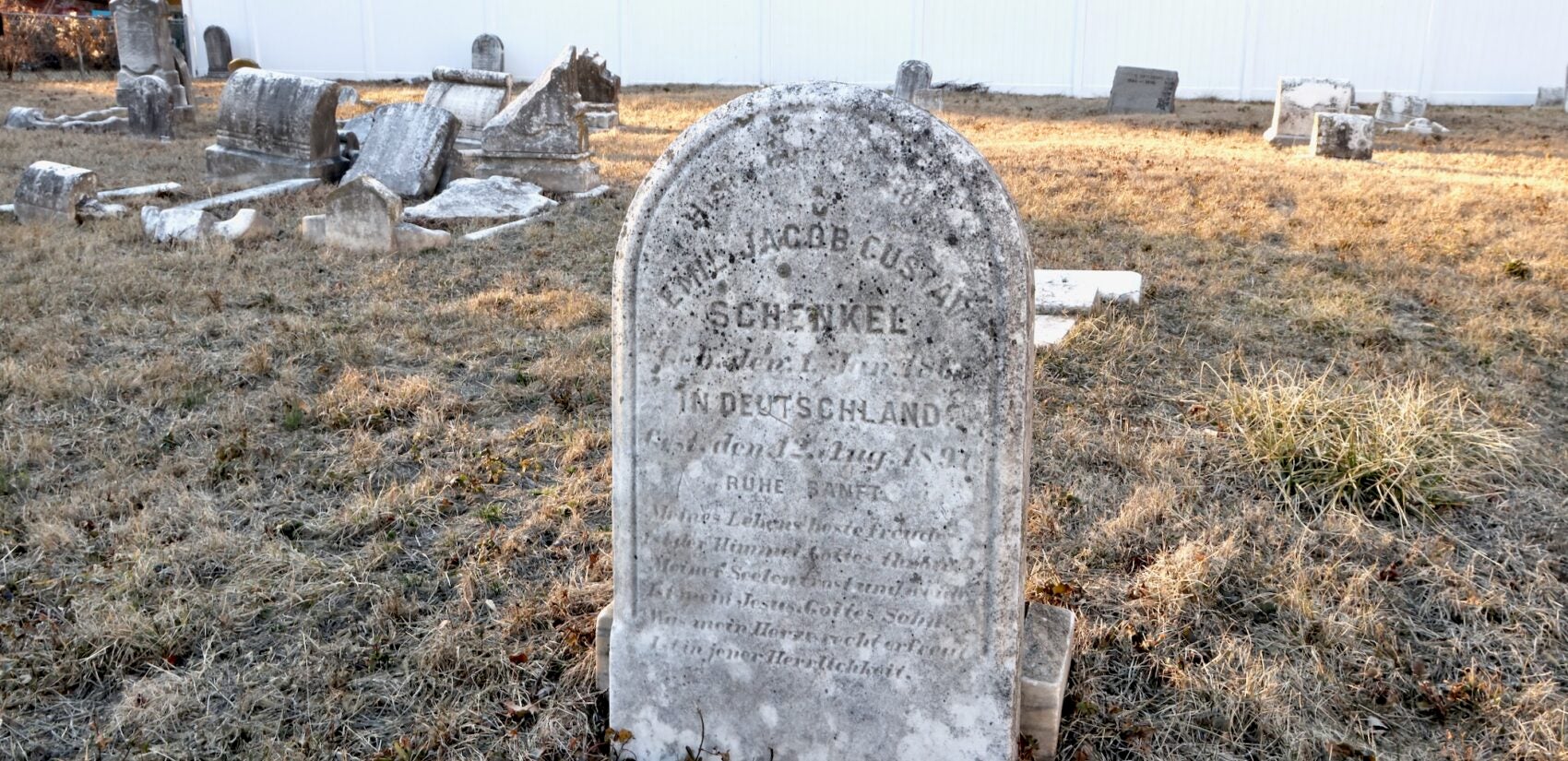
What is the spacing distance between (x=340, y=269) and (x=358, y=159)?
3.56 meters

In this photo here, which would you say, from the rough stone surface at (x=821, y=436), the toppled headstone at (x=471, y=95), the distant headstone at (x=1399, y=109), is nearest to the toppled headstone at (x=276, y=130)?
the toppled headstone at (x=471, y=95)

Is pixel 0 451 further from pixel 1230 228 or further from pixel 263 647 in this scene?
pixel 1230 228

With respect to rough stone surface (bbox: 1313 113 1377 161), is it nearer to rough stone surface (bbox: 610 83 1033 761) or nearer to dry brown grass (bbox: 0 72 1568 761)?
dry brown grass (bbox: 0 72 1568 761)

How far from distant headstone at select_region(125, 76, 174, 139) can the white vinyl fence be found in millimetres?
12403

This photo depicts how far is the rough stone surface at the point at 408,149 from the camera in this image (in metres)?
9.97

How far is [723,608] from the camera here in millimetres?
2391

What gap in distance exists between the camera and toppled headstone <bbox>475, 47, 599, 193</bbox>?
1040cm

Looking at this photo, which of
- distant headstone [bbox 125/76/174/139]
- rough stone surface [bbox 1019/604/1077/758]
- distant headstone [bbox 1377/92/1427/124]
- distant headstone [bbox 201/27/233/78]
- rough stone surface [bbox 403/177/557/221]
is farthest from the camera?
distant headstone [bbox 201/27/233/78]

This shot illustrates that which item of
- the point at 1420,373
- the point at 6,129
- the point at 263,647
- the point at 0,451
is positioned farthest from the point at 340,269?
the point at 6,129

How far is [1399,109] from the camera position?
691 inches

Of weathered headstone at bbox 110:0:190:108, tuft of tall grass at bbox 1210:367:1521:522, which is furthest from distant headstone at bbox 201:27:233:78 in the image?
tuft of tall grass at bbox 1210:367:1521:522

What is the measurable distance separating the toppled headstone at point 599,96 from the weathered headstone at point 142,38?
6.74 meters

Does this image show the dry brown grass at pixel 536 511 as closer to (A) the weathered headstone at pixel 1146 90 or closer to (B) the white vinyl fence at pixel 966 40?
(A) the weathered headstone at pixel 1146 90

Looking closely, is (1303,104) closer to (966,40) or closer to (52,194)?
(966,40)
